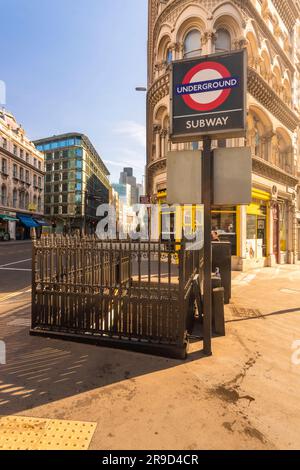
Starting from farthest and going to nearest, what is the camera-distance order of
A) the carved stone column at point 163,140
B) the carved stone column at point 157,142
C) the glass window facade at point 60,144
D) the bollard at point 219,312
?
the glass window facade at point 60,144, the carved stone column at point 157,142, the carved stone column at point 163,140, the bollard at point 219,312

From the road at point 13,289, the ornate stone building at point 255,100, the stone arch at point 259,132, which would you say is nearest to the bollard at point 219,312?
the road at point 13,289

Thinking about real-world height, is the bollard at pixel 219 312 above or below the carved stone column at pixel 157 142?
below

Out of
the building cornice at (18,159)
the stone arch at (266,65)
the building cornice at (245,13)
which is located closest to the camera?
the building cornice at (245,13)

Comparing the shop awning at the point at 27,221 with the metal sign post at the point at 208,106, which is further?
the shop awning at the point at 27,221

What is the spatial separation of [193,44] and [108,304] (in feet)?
50.5

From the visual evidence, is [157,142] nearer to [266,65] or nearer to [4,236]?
[266,65]

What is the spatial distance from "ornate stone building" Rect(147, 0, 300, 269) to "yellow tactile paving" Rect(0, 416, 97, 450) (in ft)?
38.8

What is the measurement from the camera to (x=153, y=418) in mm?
2672

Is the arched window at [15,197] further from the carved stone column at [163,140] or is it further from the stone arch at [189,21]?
the stone arch at [189,21]

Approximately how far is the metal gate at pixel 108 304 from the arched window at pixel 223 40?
13930 mm

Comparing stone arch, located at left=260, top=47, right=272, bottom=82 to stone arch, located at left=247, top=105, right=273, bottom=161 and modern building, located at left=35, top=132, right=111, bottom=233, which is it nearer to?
stone arch, located at left=247, top=105, right=273, bottom=161

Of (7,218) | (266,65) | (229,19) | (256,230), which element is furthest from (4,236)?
(266,65)

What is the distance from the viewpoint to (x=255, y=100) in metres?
14.4

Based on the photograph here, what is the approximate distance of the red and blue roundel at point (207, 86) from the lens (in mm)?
4168
